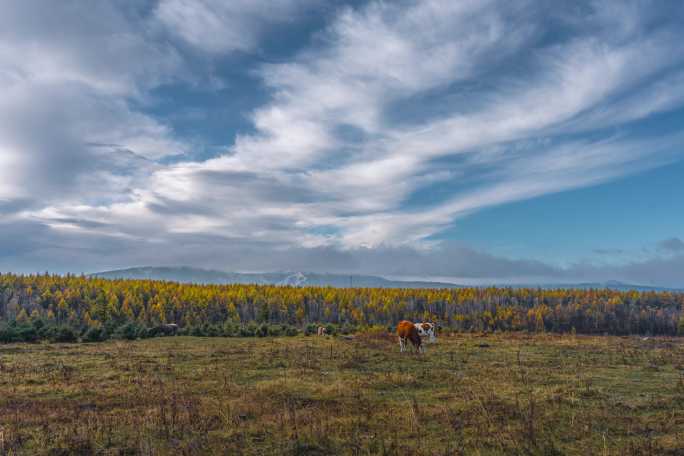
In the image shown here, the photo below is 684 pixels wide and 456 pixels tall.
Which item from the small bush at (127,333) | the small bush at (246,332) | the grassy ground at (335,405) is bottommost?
the small bush at (246,332)

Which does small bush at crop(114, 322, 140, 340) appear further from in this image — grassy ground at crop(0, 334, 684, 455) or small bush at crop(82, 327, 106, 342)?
grassy ground at crop(0, 334, 684, 455)

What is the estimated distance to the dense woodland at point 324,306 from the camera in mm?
78750

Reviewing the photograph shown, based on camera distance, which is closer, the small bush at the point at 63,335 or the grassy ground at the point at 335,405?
the grassy ground at the point at 335,405

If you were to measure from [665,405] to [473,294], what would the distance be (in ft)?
419

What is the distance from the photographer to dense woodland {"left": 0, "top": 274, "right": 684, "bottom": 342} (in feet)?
258

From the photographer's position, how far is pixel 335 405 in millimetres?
15828

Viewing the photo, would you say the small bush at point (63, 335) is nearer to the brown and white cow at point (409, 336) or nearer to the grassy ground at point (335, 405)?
the grassy ground at point (335, 405)

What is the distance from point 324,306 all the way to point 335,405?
93228 mm

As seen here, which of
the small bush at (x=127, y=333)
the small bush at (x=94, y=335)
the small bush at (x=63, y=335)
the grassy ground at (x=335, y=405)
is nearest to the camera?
the grassy ground at (x=335, y=405)

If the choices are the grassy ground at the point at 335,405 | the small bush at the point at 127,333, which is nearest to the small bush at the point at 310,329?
the small bush at the point at 127,333

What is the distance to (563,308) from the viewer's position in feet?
391

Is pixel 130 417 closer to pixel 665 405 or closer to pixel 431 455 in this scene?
pixel 431 455

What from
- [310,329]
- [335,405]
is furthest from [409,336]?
[310,329]

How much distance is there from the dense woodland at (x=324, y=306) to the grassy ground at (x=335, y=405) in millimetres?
37002
